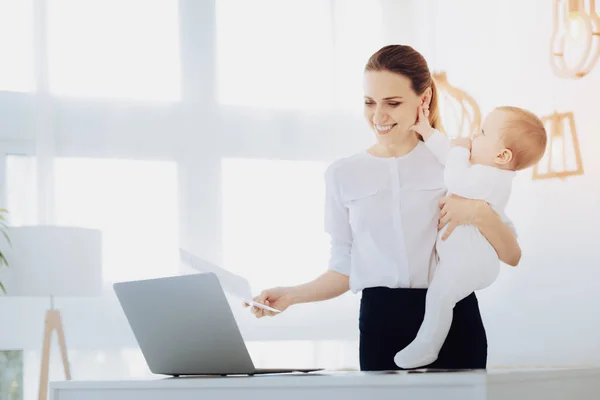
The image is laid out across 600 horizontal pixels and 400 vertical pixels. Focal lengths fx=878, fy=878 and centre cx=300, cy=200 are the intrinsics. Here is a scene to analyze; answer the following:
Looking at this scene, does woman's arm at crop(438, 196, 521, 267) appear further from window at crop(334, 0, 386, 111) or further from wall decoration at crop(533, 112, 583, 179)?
window at crop(334, 0, 386, 111)

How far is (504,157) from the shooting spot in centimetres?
200

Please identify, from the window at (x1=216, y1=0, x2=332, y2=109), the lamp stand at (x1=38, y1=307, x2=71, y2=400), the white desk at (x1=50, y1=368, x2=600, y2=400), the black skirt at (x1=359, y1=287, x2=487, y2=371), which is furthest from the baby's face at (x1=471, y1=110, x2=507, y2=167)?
the window at (x1=216, y1=0, x2=332, y2=109)

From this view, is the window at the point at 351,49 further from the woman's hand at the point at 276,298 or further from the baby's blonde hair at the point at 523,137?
the woman's hand at the point at 276,298

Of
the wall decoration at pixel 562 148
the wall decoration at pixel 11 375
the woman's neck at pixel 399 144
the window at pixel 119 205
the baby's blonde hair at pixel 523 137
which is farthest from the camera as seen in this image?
the window at pixel 119 205

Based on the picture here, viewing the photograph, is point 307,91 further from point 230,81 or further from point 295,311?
point 295,311

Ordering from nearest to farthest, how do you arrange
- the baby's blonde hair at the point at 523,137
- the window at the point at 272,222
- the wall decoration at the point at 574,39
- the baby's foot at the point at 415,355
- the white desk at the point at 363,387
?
1. the white desk at the point at 363,387
2. the baby's foot at the point at 415,355
3. the baby's blonde hair at the point at 523,137
4. the wall decoration at the point at 574,39
5. the window at the point at 272,222

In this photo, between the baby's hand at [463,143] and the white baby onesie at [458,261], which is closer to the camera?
the white baby onesie at [458,261]

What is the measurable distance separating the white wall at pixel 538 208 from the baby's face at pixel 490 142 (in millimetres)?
1861

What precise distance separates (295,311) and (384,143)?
2.83 meters

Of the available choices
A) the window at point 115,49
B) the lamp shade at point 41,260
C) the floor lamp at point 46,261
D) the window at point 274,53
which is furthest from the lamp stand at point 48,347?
the window at point 274,53

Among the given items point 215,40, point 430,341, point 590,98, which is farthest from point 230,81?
point 430,341

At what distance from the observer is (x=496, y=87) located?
4.43 m

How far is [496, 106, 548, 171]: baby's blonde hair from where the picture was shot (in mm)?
1980

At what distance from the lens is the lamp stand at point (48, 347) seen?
3990 mm
